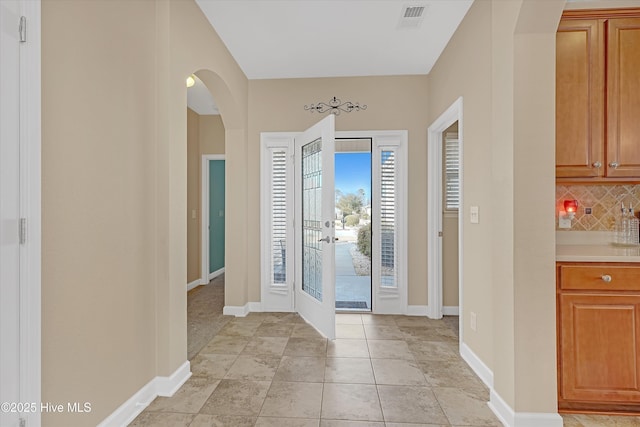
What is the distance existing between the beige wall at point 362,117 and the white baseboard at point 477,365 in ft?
3.67

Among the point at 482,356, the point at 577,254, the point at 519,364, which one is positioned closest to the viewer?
the point at 519,364

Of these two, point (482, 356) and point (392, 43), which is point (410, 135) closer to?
point (392, 43)

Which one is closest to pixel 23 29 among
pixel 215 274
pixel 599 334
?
pixel 599 334

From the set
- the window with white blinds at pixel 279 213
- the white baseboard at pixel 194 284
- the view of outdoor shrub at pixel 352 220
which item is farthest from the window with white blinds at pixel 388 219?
the view of outdoor shrub at pixel 352 220

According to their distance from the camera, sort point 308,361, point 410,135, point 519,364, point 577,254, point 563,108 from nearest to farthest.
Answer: point 519,364 < point 577,254 < point 563,108 < point 308,361 < point 410,135

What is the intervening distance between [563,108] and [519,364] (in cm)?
161

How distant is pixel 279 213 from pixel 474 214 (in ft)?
7.25

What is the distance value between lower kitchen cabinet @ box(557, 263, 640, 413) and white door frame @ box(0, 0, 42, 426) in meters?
2.66

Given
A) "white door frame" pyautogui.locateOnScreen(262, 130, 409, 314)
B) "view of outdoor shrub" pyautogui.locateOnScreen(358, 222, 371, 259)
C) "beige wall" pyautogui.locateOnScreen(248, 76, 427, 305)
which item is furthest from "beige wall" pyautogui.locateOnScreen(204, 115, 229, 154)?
"view of outdoor shrub" pyautogui.locateOnScreen(358, 222, 371, 259)

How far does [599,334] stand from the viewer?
6.21 ft

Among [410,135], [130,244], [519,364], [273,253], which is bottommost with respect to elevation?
[519,364]

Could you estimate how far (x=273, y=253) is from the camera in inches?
156

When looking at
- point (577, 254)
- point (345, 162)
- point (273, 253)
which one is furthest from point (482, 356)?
point (345, 162)

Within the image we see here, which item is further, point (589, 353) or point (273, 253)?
point (273, 253)
